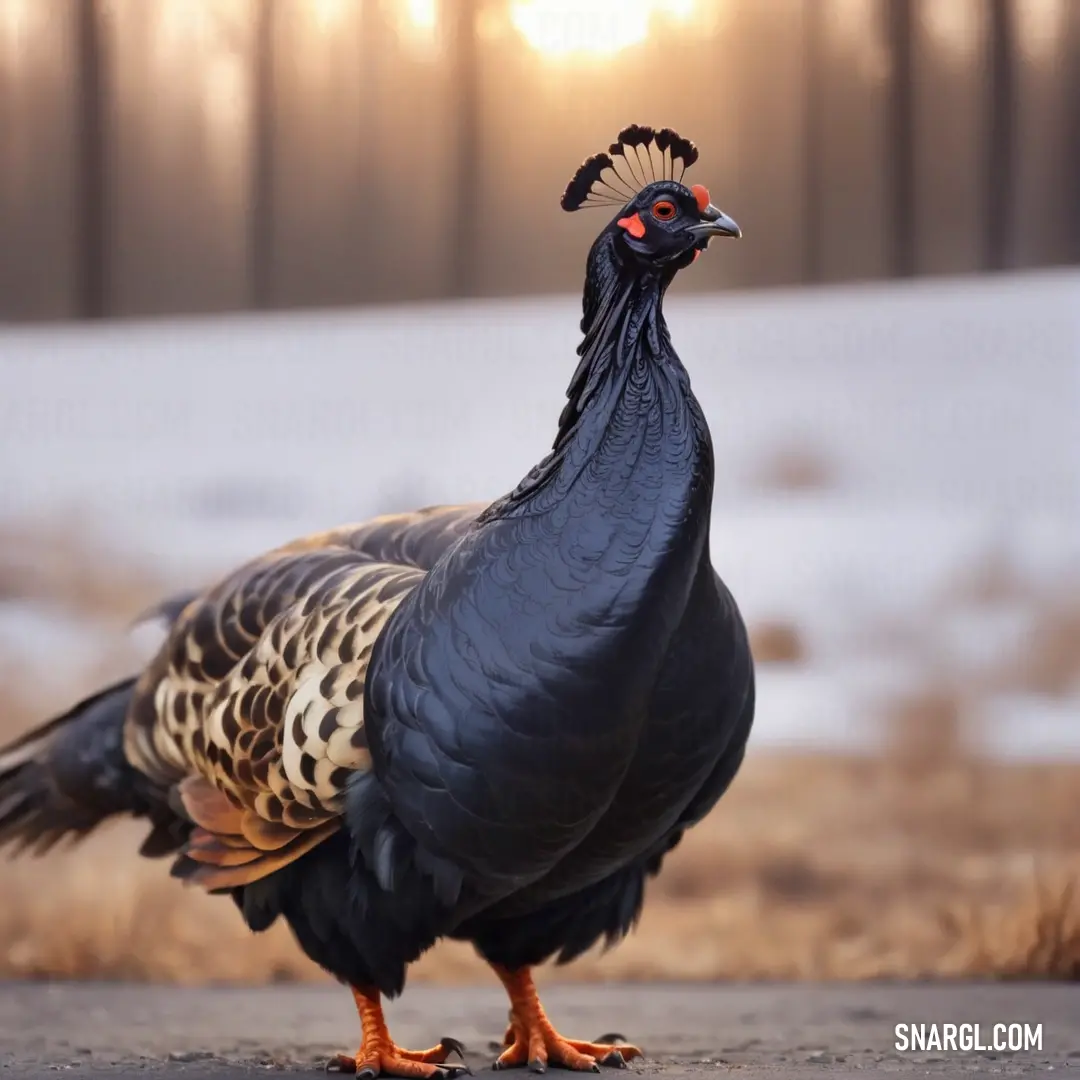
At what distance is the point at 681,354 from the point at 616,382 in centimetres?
100

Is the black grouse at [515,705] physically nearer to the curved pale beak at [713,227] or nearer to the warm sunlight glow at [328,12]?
the curved pale beak at [713,227]

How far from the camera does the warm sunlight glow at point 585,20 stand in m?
2.41

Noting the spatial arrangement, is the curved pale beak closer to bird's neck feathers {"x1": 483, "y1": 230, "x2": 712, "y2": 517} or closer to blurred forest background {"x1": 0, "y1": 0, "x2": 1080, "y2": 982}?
bird's neck feathers {"x1": 483, "y1": 230, "x2": 712, "y2": 517}

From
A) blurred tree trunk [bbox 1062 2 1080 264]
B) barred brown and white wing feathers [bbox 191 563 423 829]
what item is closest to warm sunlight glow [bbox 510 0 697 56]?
blurred tree trunk [bbox 1062 2 1080 264]

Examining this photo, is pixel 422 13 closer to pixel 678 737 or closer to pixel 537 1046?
pixel 678 737

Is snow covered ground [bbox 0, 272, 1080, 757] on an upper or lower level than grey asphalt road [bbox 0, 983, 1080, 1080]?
upper

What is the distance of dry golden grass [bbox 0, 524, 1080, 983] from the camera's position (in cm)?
239

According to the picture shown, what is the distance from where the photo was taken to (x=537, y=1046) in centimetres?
178

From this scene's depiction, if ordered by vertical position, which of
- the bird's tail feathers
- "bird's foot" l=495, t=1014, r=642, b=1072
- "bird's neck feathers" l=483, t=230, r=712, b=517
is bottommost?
"bird's foot" l=495, t=1014, r=642, b=1072

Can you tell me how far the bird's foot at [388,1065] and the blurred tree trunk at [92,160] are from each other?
4.92 feet

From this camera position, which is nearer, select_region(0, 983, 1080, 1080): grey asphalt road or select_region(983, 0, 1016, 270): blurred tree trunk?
select_region(0, 983, 1080, 1080): grey asphalt road

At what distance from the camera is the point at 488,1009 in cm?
225

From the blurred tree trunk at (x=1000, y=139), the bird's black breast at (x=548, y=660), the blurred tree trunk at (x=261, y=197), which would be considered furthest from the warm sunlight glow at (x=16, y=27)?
the blurred tree trunk at (x=1000, y=139)

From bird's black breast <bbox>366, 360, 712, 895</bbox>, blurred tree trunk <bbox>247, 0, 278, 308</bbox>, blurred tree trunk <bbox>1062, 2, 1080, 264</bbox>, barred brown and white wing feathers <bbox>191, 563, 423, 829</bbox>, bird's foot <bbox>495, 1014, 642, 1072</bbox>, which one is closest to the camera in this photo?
bird's black breast <bbox>366, 360, 712, 895</bbox>
